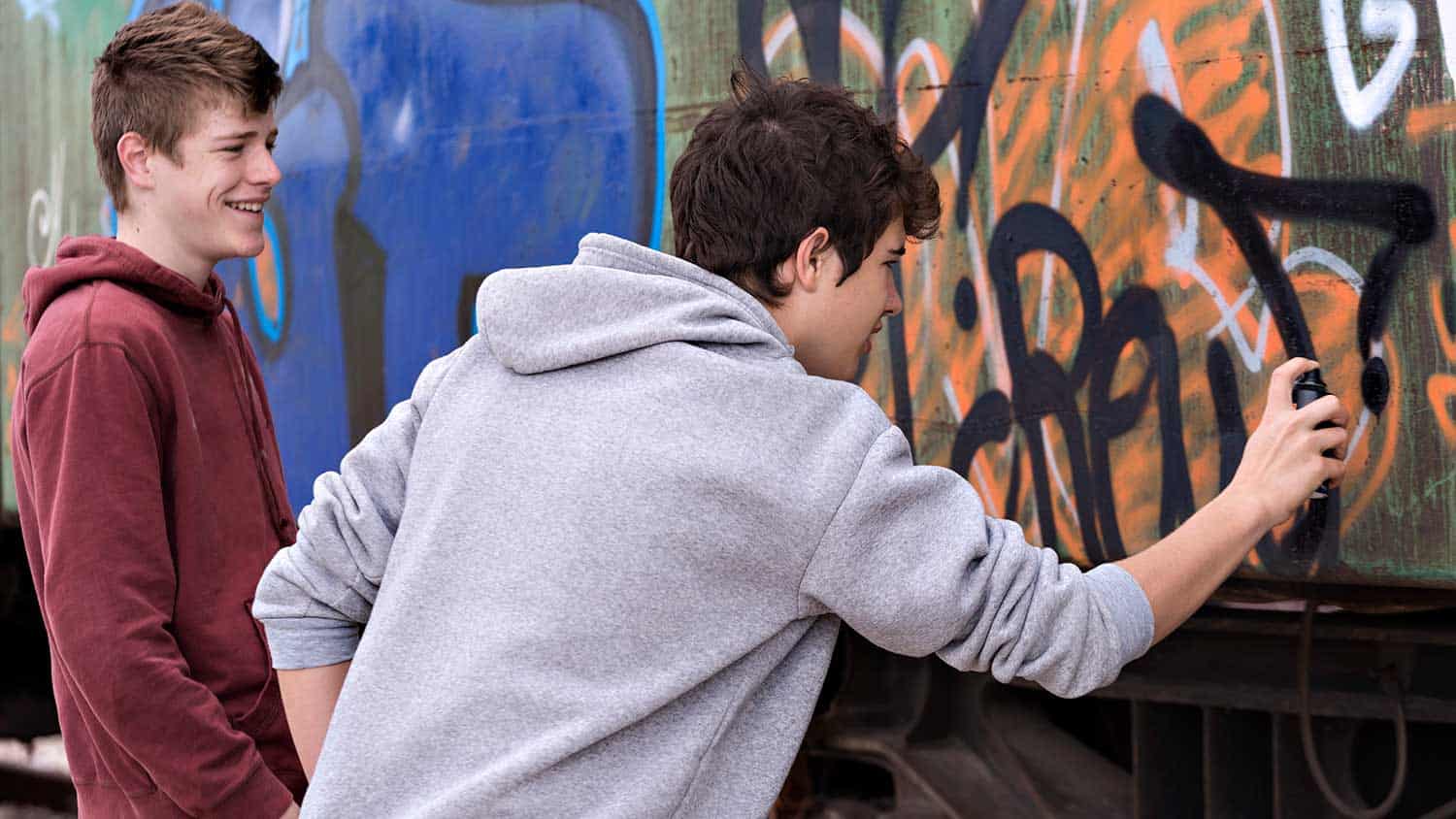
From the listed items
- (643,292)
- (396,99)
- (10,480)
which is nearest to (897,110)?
(396,99)

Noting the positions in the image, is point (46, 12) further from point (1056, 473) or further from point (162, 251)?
point (1056, 473)

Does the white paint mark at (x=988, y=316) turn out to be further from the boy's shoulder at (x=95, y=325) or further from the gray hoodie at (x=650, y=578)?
the boy's shoulder at (x=95, y=325)

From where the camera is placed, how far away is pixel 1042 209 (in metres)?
2.81

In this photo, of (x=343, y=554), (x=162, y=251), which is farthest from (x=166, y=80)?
(x=343, y=554)

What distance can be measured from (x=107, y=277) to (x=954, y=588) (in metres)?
1.34

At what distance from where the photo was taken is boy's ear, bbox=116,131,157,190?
231cm

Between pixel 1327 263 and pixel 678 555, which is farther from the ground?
pixel 1327 263

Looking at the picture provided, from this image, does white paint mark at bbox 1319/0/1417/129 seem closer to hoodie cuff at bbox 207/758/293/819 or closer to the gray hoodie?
the gray hoodie

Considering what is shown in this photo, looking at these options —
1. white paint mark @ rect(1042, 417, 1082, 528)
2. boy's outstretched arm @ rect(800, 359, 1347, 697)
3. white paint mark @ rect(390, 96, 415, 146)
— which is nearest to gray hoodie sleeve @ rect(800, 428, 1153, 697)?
boy's outstretched arm @ rect(800, 359, 1347, 697)

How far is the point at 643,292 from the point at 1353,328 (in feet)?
4.56

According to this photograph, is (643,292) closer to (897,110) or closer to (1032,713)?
(897,110)

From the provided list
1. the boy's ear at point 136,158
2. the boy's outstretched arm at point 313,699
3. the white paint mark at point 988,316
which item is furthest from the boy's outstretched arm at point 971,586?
the boy's ear at point 136,158

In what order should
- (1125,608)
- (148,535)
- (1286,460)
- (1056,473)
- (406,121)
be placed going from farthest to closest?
(406,121) → (1056,473) → (148,535) → (1286,460) → (1125,608)

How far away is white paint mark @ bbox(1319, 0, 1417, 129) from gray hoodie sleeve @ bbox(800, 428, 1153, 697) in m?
1.21
